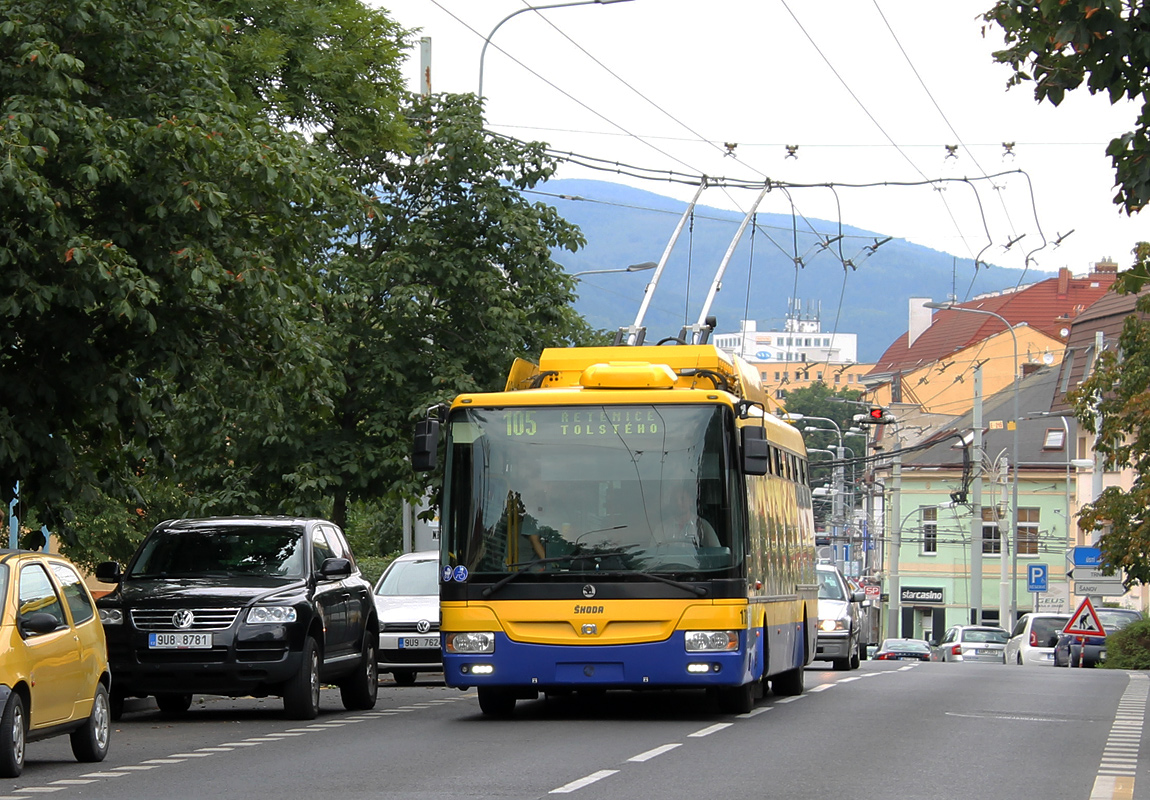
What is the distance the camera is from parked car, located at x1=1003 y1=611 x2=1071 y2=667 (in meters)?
46.9

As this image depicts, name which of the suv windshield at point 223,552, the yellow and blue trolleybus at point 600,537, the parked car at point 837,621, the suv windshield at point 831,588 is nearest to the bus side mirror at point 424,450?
the yellow and blue trolleybus at point 600,537

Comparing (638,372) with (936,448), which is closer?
(638,372)

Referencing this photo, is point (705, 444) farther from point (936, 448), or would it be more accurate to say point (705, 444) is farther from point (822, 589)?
point (936, 448)

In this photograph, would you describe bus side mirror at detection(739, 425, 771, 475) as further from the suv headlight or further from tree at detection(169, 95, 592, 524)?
tree at detection(169, 95, 592, 524)

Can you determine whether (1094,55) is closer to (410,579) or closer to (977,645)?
(410,579)

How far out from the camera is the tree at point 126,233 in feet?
50.3

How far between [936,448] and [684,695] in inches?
2948

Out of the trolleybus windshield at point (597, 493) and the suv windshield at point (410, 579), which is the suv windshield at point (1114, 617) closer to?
the suv windshield at point (410, 579)

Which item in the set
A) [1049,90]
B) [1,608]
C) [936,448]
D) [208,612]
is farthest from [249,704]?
[936,448]

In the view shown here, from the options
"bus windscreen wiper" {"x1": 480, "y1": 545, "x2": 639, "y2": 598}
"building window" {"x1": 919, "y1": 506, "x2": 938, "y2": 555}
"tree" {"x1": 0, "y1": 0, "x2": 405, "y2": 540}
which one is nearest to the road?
"bus windscreen wiper" {"x1": 480, "y1": 545, "x2": 639, "y2": 598}

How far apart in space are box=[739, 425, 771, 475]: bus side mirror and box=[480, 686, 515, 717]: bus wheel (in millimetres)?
2999

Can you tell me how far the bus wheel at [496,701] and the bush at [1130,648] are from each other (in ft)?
96.2

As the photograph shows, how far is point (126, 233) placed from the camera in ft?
52.9

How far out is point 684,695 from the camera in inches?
827
